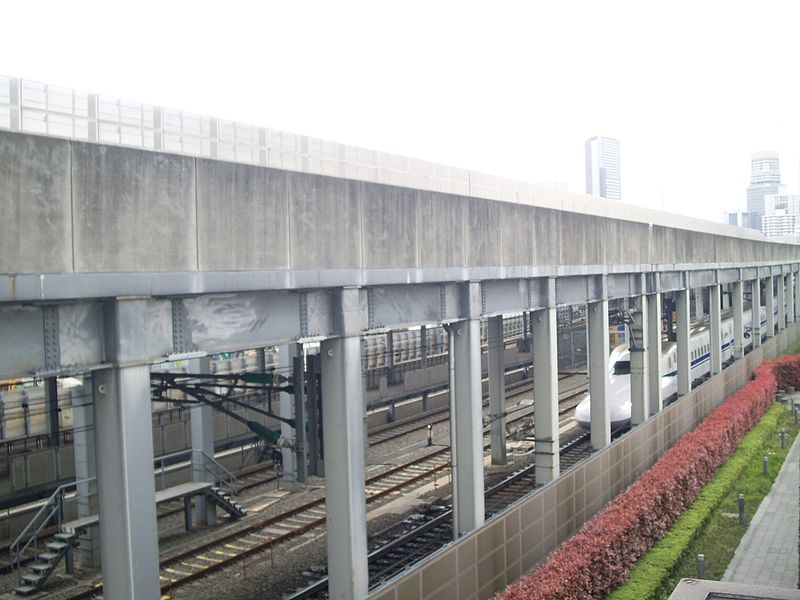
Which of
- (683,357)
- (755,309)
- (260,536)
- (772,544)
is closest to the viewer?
(260,536)

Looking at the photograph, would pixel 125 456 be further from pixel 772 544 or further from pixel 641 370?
pixel 641 370

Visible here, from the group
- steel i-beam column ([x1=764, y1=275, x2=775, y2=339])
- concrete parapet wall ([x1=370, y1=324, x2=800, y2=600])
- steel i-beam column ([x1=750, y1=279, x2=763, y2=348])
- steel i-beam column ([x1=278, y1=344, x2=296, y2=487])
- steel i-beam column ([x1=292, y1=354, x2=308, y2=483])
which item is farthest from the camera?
steel i-beam column ([x1=764, y1=275, x2=775, y2=339])

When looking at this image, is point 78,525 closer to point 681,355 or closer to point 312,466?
point 312,466

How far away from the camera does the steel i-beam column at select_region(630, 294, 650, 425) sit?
64.0ft

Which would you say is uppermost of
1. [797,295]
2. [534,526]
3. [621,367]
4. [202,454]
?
[797,295]

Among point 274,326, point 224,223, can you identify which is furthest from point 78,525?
point 224,223

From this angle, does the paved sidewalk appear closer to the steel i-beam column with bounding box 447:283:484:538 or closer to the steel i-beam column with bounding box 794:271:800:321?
the steel i-beam column with bounding box 447:283:484:538

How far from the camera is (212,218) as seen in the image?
7344mm

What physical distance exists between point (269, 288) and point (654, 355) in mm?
14784

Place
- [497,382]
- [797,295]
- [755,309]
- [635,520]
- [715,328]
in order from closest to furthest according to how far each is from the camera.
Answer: [635,520], [497,382], [715,328], [755,309], [797,295]

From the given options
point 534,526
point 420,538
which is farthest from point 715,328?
point 534,526

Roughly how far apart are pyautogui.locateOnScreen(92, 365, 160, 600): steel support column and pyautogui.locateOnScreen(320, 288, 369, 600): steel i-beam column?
8.73 feet

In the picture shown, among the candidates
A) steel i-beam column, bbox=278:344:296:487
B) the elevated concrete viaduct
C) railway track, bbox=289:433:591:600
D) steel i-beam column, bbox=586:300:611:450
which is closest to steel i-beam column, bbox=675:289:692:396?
railway track, bbox=289:433:591:600

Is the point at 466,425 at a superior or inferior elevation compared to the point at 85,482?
superior
